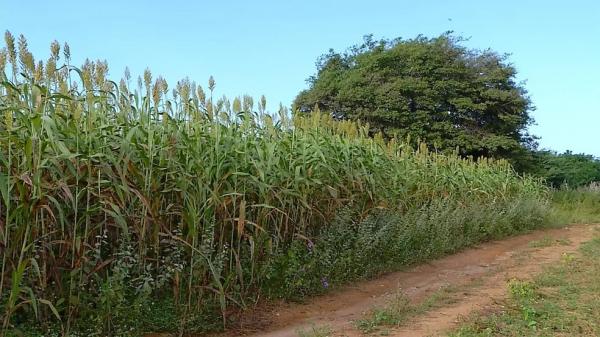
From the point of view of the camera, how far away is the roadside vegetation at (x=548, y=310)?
3877 millimetres

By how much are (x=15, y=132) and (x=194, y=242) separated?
146 cm

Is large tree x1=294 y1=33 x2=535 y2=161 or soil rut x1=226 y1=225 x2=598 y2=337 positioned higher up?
large tree x1=294 y1=33 x2=535 y2=161

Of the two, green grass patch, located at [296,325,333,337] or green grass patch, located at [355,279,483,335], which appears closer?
green grass patch, located at [296,325,333,337]

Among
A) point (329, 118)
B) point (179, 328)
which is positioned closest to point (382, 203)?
point (329, 118)

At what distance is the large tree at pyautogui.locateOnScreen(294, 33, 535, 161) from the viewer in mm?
22031

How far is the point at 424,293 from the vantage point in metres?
5.64

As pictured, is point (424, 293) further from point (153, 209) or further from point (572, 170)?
point (572, 170)

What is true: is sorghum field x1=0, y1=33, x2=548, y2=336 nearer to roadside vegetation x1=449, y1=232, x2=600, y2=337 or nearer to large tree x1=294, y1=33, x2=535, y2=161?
roadside vegetation x1=449, y1=232, x2=600, y2=337

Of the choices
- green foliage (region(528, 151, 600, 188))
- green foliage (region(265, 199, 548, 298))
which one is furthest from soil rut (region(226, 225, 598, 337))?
green foliage (region(528, 151, 600, 188))

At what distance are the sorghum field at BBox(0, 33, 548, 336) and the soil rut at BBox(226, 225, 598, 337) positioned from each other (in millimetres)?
226

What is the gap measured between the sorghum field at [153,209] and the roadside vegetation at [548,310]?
5.92 feet

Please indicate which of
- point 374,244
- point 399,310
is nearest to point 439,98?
point 374,244

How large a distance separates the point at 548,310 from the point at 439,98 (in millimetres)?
19133

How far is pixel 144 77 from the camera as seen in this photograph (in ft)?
14.2
